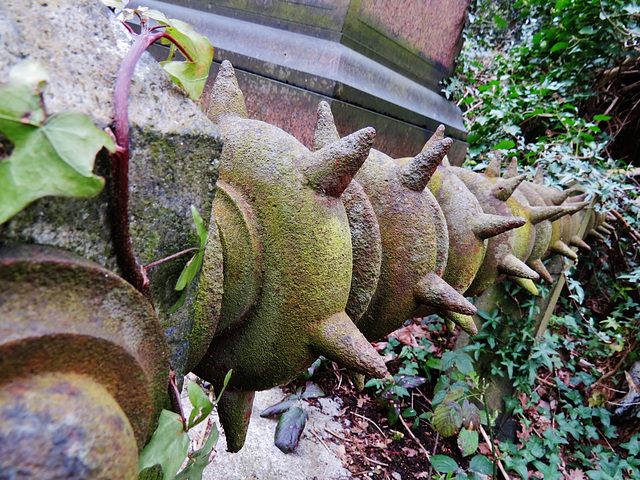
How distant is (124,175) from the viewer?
0.35m

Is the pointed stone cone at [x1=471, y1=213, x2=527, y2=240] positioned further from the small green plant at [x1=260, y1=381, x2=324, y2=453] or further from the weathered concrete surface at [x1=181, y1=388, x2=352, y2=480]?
the small green plant at [x1=260, y1=381, x2=324, y2=453]

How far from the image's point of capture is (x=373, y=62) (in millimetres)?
1518

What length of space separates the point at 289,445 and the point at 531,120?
3.43 m

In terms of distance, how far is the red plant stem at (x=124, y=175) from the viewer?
0.35 m

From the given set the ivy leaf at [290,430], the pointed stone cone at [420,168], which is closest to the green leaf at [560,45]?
the ivy leaf at [290,430]

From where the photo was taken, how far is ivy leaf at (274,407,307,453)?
87.4 inches

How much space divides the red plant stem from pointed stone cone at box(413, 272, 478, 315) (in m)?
0.59

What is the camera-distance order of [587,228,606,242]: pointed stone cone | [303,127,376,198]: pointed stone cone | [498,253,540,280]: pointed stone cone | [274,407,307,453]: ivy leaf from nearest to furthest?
[303,127,376,198]: pointed stone cone
[498,253,540,280]: pointed stone cone
[274,407,307,453]: ivy leaf
[587,228,606,242]: pointed stone cone

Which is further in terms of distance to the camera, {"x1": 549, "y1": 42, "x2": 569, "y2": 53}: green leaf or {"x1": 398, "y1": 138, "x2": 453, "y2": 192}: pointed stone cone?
{"x1": 549, "y1": 42, "x2": 569, "y2": 53}: green leaf

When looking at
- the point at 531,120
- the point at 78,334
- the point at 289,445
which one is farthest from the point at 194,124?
the point at 531,120

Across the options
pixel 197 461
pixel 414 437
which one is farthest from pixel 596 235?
pixel 197 461

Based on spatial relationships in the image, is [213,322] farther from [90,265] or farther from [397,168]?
[397,168]

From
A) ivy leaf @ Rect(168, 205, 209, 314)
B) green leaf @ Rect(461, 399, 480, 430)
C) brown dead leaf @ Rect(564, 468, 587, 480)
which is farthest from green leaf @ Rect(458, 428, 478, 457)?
ivy leaf @ Rect(168, 205, 209, 314)

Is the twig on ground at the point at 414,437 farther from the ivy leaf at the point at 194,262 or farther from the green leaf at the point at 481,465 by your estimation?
the ivy leaf at the point at 194,262
